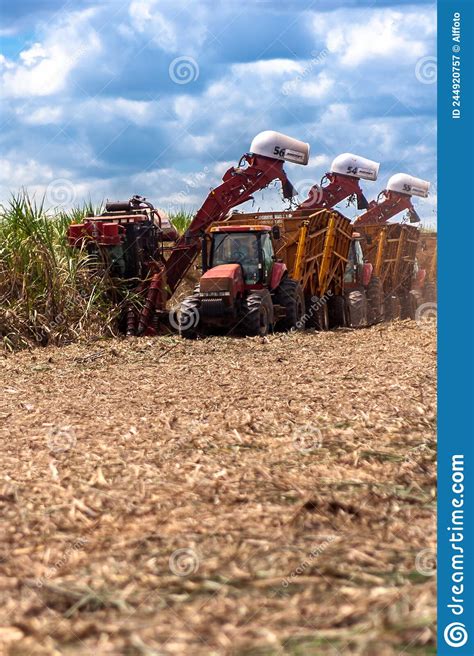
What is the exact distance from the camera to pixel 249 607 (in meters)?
3.45

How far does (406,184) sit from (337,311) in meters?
6.56

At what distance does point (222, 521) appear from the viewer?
440 centimetres

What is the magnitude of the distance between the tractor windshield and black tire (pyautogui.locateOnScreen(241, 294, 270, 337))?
51 centimetres

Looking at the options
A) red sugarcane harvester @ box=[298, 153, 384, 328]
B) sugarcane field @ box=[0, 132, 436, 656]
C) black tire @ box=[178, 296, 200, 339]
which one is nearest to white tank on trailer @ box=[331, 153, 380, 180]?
red sugarcane harvester @ box=[298, 153, 384, 328]

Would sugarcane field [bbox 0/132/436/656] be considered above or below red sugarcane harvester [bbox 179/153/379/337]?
below

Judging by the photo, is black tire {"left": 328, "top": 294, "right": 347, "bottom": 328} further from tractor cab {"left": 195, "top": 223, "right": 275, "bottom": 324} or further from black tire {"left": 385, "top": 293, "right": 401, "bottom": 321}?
black tire {"left": 385, "top": 293, "right": 401, "bottom": 321}

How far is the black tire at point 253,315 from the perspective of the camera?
44.9 feet

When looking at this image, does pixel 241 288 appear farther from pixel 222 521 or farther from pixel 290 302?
pixel 222 521

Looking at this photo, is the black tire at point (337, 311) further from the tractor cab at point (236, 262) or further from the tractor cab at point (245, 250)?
the tractor cab at point (245, 250)

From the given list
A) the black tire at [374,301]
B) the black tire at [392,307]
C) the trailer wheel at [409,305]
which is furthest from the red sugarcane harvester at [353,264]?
the trailer wheel at [409,305]

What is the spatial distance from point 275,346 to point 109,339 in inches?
121

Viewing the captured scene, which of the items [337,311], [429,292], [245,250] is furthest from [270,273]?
[429,292]

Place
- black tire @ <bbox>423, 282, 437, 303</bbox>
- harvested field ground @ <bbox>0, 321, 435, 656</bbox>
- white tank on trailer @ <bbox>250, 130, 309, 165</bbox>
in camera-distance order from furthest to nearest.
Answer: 1. black tire @ <bbox>423, 282, 437, 303</bbox>
2. white tank on trailer @ <bbox>250, 130, 309, 165</bbox>
3. harvested field ground @ <bbox>0, 321, 435, 656</bbox>

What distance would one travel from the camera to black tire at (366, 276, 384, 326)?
19498mm
